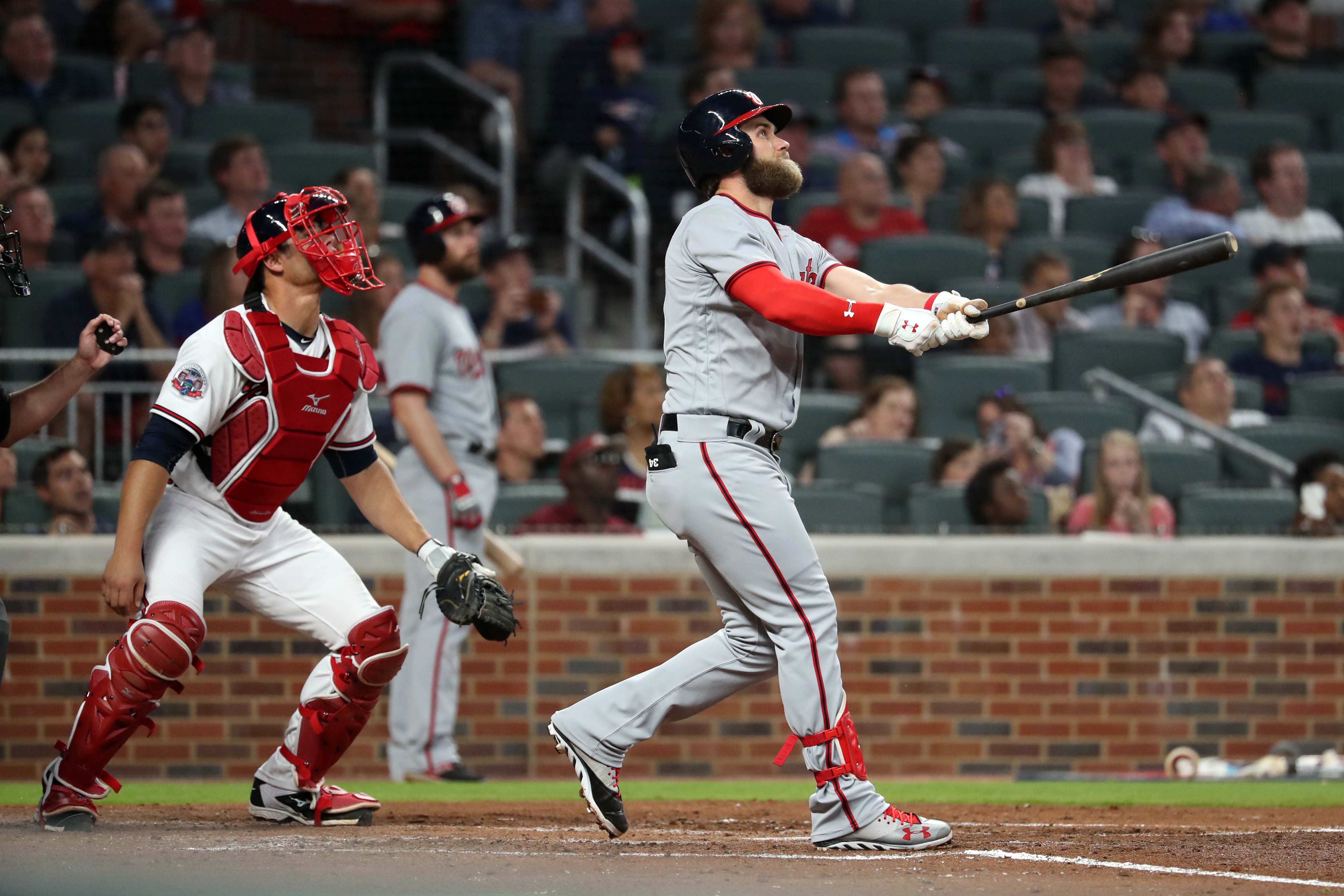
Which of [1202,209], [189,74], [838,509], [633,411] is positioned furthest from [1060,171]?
[189,74]

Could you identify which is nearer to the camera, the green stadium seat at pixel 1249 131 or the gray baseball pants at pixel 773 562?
the gray baseball pants at pixel 773 562

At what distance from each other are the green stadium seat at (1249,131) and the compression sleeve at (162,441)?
27.2 feet

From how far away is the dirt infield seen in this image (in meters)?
3.50

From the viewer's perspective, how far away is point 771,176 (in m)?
4.21

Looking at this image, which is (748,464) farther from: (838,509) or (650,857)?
(838,509)

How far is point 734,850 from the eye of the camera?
4.05m

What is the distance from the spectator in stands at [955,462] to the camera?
278 inches

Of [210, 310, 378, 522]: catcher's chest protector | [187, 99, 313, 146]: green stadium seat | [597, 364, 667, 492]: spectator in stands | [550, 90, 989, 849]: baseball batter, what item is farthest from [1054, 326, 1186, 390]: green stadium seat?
[210, 310, 378, 522]: catcher's chest protector

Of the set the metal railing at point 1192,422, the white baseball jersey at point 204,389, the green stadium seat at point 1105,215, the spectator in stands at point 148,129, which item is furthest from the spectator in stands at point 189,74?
the white baseball jersey at point 204,389

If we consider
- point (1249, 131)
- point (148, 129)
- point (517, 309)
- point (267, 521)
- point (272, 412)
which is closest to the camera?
point (272, 412)

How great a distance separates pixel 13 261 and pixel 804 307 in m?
2.11

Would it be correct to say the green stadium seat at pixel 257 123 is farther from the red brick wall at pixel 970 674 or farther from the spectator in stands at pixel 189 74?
the red brick wall at pixel 970 674

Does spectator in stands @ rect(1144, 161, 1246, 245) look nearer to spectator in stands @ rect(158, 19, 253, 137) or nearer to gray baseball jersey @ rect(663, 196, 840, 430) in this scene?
spectator in stands @ rect(158, 19, 253, 137)

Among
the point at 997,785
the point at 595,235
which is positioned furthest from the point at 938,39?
the point at 997,785
